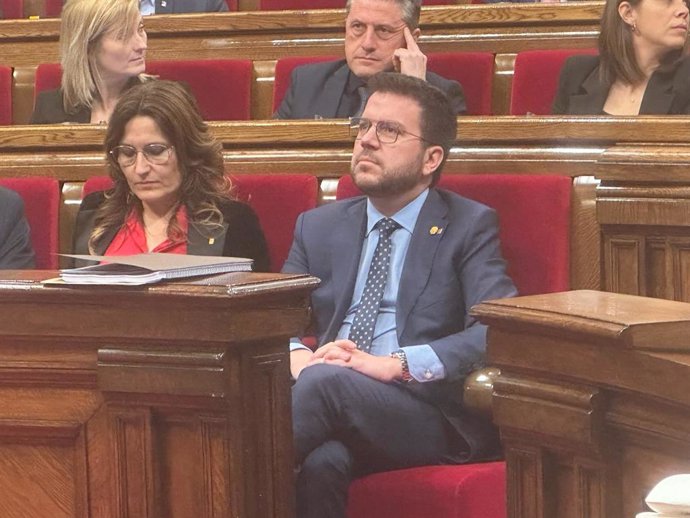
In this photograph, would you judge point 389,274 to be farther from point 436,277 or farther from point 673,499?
point 673,499

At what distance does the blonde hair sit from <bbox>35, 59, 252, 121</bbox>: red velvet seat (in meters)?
0.13

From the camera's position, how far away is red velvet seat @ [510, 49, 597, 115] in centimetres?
151

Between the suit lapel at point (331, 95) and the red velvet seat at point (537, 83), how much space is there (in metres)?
0.20

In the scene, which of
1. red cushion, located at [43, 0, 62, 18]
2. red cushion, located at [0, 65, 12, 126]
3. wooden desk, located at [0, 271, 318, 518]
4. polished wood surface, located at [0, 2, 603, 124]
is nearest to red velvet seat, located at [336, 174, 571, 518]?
wooden desk, located at [0, 271, 318, 518]

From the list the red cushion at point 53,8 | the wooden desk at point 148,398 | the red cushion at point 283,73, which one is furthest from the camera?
the red cushion at point 53,8

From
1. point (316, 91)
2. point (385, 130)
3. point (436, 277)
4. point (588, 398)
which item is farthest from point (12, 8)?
point (588, 398)

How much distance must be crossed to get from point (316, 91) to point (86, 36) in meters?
0.26

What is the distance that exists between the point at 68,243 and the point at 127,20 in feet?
1.20

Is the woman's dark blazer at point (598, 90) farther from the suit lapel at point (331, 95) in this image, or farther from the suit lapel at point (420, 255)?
the suit lapel at point (420, 255)

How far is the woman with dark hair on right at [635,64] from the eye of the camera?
1.37m

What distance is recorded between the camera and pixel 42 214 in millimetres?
1197

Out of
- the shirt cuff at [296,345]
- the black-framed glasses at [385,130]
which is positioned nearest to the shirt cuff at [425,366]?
the shirt cuff at [296,345]

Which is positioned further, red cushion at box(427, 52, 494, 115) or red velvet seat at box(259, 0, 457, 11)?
red velvet seat at box(259, 0, 457, 11)

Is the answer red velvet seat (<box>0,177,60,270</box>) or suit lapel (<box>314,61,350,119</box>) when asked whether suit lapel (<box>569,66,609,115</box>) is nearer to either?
suit lapel (<box>314,61,350,119</box>)
